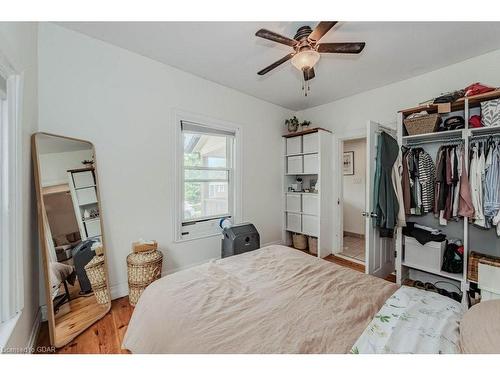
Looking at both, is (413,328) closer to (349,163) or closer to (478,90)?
(478,90)

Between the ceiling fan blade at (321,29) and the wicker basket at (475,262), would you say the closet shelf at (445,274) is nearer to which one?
the wicker basket at (475,262)

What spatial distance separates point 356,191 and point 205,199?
11.4ft

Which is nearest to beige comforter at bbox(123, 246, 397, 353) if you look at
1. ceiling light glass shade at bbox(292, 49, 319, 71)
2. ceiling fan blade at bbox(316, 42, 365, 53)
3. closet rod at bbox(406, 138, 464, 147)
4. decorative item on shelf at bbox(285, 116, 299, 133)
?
ceiling light glass shade at bbox(292, 49, 319, 71)

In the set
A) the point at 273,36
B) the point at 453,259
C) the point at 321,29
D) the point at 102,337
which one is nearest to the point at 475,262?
the point at 453,259

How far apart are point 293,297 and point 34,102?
2402 millimetres

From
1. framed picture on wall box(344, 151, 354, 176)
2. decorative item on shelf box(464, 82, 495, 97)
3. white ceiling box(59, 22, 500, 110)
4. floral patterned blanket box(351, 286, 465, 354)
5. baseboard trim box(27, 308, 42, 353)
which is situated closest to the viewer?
floral patterned blanket box(351, 286, 465, 354)

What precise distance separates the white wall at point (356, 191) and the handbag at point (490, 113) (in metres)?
2.62

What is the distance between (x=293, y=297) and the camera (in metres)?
1.23

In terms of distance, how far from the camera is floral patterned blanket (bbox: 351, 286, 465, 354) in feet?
2.70

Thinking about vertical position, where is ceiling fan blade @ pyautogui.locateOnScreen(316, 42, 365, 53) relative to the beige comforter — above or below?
above

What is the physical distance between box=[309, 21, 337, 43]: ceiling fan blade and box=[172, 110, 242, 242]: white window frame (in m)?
1.66

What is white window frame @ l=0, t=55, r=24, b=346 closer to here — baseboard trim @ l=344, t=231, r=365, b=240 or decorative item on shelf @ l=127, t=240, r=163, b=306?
decorative item on shelf @ l=127, t=240, r=163, b=306
